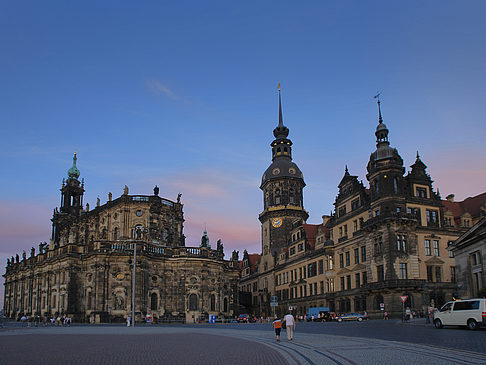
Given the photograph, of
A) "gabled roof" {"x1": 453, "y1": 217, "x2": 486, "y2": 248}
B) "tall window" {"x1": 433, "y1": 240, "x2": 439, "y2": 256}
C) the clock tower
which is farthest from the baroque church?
the clock tower

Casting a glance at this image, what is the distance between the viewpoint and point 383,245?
56000 millimetres

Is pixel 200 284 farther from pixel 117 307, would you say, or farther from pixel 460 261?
pixel 460 261

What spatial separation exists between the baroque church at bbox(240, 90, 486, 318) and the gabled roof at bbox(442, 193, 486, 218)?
0.18 m

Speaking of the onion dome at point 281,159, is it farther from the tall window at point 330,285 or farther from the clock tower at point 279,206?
the tall window at point 330,285

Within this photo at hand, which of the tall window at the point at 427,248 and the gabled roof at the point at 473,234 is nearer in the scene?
the gabled roof at the point at 473,234

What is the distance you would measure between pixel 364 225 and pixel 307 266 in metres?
19.0

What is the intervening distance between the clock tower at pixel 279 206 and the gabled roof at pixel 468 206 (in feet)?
101

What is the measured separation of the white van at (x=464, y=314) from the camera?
25656mm

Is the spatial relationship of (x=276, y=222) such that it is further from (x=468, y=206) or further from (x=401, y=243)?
(x=401, y=243)

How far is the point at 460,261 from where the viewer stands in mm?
39156

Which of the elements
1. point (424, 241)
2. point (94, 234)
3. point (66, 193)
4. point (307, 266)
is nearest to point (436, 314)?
point (424, 241)

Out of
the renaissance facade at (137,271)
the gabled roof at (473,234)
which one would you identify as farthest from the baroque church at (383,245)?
the renaissance facade at (137,271)

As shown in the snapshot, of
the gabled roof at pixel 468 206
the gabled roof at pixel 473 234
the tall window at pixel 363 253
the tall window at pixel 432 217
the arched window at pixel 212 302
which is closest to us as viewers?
the gabled roof at pixel 473 234

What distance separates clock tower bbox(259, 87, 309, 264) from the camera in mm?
93312
